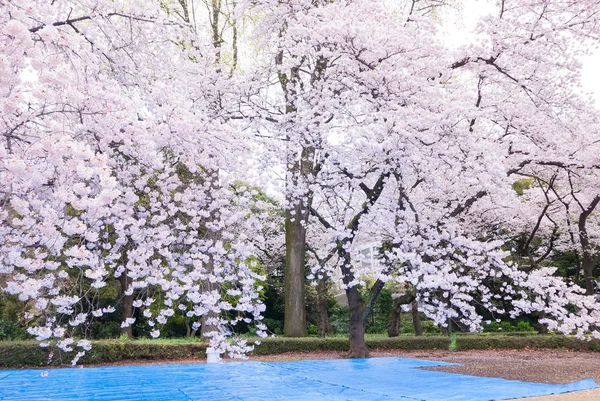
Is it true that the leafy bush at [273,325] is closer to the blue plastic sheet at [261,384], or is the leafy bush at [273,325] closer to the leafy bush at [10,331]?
the leafy bush at [10,331]

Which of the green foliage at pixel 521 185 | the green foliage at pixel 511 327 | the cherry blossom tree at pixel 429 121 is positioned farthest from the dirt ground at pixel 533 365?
the green foliage at pixel 521 185

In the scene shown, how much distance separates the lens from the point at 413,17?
37.0ft

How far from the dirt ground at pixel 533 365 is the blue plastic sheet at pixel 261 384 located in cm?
54

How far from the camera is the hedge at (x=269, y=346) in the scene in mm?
10500

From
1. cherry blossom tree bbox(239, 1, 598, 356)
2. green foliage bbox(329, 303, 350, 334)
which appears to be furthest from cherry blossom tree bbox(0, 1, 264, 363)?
green foliage bbox(329, 303, 350, 334)

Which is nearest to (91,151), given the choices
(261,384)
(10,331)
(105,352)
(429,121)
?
(261,384)

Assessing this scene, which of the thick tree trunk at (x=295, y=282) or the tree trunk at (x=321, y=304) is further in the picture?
the tree trunk at (x=321, y=304)

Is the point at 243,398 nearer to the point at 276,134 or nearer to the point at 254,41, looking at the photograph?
the point at 276,134

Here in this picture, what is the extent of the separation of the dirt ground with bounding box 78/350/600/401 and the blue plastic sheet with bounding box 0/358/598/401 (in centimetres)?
54

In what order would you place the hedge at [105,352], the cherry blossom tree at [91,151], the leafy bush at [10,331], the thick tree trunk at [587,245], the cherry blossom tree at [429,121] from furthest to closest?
the thick tree trunk at [587,245] < the leafy bush at [10,331] < the hedge at [105,352] < the cherry blossom tree at [429,121] < the cherry blossom tree at [91,151]

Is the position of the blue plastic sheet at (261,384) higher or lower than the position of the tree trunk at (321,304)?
lower

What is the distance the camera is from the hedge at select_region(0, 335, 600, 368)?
10.5 m

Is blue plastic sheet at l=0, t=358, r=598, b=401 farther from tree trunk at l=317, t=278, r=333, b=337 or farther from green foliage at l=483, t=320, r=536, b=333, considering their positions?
green foliage at l=483, t=320, r=536, b=333

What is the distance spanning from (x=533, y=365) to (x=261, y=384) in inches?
252
